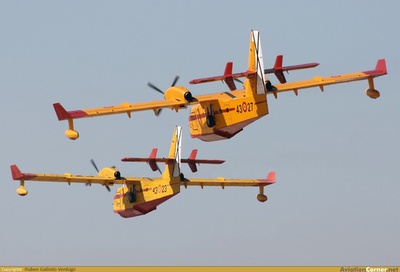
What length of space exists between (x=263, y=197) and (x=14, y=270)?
3115 centimetres

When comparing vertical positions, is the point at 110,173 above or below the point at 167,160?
below

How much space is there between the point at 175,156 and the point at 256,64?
20.9 meters

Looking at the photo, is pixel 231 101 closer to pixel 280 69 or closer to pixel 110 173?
pixel 280 69

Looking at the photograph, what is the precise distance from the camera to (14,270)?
101 metres

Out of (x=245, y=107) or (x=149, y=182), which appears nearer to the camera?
(x=245, y=107)

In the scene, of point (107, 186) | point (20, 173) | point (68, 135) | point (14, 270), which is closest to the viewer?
point (68, 135)

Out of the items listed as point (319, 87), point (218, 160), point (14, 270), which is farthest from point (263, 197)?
point (14, 270)

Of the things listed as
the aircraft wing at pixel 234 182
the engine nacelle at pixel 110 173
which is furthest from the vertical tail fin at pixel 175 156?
the aircraft wing at pixel 234 182

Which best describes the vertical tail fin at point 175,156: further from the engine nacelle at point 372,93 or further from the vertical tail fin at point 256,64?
the engine nacelle at point 372,93

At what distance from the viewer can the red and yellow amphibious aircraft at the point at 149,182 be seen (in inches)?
4550

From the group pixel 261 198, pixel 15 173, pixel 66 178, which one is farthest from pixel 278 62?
pixel 15 173

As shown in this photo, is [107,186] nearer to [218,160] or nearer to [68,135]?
[218,160]

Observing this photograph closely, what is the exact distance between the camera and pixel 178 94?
101 m

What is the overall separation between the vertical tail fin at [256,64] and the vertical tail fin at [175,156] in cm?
1953
